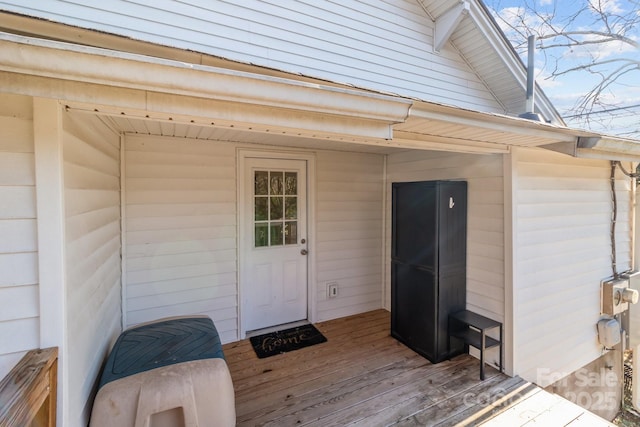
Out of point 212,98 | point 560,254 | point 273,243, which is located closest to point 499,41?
point 560,254

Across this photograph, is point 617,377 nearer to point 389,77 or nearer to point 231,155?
point 389,77

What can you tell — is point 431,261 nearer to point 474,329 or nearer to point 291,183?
point 474,329

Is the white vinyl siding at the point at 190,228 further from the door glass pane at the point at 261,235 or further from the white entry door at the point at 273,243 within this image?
the door glass pane at the point at 261,235

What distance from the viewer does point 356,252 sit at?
3.99 metres

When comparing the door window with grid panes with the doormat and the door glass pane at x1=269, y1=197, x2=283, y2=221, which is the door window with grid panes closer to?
the door glass pane at x1=269, y1=197, x2=283, y2=221

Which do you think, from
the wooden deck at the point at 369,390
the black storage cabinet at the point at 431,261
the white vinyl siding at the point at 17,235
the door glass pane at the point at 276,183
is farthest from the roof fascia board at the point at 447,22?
the white vinyl siding at the point at 17,235

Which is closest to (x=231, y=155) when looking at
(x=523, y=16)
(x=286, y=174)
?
(x=286, y=174)

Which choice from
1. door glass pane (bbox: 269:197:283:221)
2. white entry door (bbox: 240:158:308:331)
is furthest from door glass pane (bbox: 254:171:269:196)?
door glass pane (bbox: 269:197:283:221)

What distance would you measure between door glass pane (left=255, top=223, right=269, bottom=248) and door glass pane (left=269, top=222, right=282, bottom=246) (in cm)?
6

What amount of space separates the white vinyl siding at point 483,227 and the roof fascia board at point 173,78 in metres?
1.90

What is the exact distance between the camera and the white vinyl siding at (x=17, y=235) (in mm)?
1134

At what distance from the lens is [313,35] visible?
10.5 ft

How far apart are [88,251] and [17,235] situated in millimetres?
521

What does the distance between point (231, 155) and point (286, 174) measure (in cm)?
69
